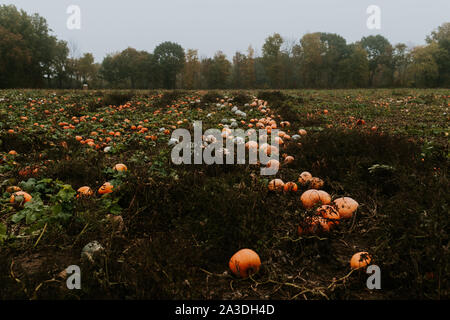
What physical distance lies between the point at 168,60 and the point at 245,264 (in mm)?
53297

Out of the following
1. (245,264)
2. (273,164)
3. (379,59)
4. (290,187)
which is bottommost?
(245,264)

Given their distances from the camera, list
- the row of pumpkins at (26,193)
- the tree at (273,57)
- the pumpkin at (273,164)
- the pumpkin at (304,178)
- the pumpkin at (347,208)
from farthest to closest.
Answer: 1. the tree at (273,57)
2. the pumpkin at (273,164)
3. the pumpkin at (304,178)
4. the row of pumpkins at (26,193)
5. the pumpkin at (347,208)

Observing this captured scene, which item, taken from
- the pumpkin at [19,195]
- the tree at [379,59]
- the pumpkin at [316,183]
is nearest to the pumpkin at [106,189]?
the pumpkin at [19,195]

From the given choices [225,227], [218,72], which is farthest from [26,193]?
[218,72]

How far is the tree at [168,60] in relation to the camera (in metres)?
50.9

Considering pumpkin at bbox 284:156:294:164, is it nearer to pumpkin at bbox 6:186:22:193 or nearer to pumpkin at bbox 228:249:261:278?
pumpkin at bbox 228:249:261:278

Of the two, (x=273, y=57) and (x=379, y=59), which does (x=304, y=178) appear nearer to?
(x=273, y=57)

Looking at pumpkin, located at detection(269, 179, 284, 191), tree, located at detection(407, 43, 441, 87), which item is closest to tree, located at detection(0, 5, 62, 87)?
pumpkin, located at detection(269, 179, 284, 191)

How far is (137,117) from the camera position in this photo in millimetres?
9562

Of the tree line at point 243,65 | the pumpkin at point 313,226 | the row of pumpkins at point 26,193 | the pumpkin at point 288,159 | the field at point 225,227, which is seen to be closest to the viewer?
the field at point 225,227

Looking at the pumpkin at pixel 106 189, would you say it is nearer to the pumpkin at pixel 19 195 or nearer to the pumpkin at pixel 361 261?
the pumpkin at pixel 19 195

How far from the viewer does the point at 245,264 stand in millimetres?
2424

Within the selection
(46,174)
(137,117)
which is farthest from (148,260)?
(137,117)

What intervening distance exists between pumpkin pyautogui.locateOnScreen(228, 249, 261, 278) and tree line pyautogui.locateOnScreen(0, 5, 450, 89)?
141 feet
